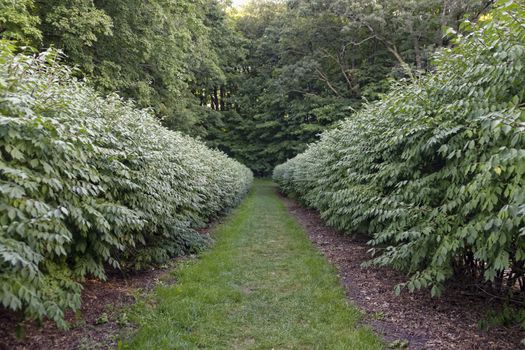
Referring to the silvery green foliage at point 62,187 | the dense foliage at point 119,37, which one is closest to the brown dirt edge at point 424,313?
the silvery green foliage at point 62,187

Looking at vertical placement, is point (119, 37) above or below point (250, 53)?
below

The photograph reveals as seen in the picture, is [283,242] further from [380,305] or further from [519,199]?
[519,199]

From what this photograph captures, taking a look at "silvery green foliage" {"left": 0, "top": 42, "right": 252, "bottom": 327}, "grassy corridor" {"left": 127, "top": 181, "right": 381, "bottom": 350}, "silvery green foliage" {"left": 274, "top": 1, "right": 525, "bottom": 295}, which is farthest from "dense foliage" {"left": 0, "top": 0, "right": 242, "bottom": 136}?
"silvery green foliage" {"left": 274, "top": 1, "right": 525, "bottom": 295}

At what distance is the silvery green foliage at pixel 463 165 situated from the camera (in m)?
2.98

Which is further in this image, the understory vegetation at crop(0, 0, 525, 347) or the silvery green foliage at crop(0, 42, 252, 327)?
the understory vegetation at crop(0, 0, 525, 347)

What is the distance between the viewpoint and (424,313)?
4.29m

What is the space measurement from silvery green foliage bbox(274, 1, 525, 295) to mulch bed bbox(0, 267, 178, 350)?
3.15 metres

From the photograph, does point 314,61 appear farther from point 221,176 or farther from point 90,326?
point 90,326

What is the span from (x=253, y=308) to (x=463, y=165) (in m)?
3.03

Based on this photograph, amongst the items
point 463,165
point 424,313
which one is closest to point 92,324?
point 424,313

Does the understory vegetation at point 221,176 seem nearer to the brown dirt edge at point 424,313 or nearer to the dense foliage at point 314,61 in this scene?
the brown dirt edge at point 424,313

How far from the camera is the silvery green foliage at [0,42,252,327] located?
248 centimetres

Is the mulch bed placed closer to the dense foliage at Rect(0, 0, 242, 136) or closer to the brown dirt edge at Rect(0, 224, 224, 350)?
the brown dirt edge at Rect(0, 224, 224, 350)

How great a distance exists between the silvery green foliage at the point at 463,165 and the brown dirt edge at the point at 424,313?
15.2 inches
